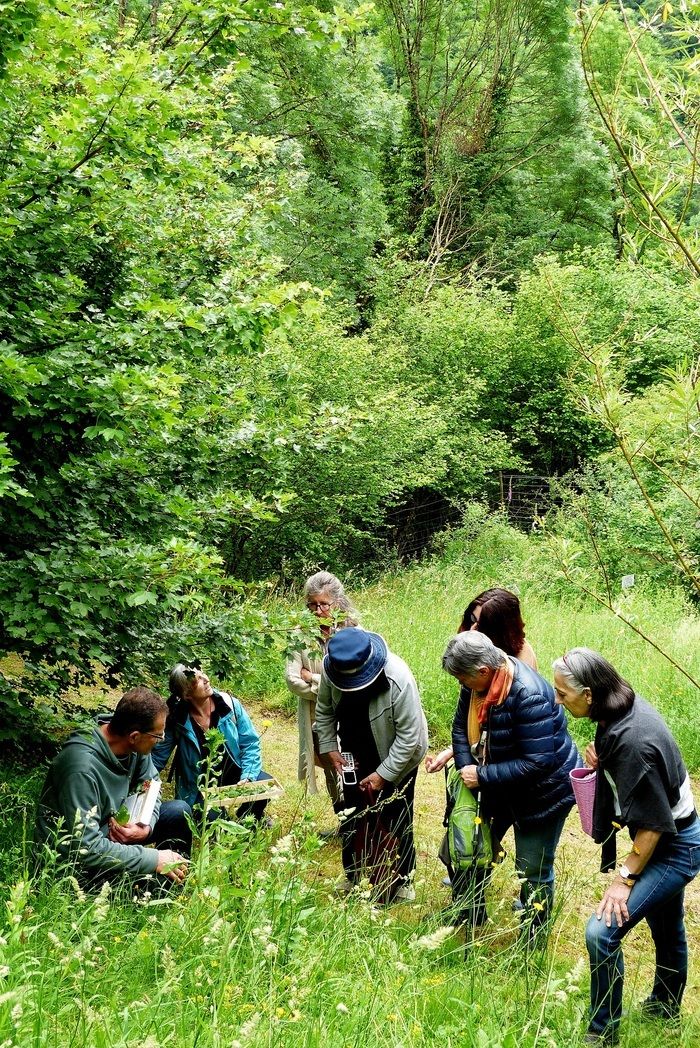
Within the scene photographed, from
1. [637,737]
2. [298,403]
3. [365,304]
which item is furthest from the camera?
[365,304]

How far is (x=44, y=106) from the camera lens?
4.43 m

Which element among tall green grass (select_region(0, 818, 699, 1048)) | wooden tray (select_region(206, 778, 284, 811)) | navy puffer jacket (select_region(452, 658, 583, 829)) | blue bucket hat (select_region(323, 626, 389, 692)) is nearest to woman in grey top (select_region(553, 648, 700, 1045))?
tall green grass (select_region(0, 818, 699, 1048))

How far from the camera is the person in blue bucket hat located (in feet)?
14.6

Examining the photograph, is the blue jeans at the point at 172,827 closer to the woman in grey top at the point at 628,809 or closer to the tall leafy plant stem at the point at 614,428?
the woman in grey top at the point at 628,809

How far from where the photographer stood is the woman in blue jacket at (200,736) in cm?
488

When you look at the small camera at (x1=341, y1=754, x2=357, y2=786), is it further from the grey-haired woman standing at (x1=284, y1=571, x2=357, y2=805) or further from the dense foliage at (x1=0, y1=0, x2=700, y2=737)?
the dense foliage at (x1=0, y1=0, x2=700, y2=737)

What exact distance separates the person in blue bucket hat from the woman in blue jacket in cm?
63

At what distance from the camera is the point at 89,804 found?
3770 mm

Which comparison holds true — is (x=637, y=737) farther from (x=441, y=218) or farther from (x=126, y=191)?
(x=441, y=218)

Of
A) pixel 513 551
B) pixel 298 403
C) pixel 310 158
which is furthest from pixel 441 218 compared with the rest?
pixel 298 403

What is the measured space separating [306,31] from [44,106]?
1.38 m

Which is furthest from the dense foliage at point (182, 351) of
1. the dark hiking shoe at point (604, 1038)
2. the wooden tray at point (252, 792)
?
the dark hiking shoe at point (604, 1038)

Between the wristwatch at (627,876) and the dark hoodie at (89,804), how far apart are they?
6.38 feet

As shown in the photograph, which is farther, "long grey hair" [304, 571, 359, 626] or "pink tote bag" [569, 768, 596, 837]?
"long grey hair" [304, 571, 359, 626]
